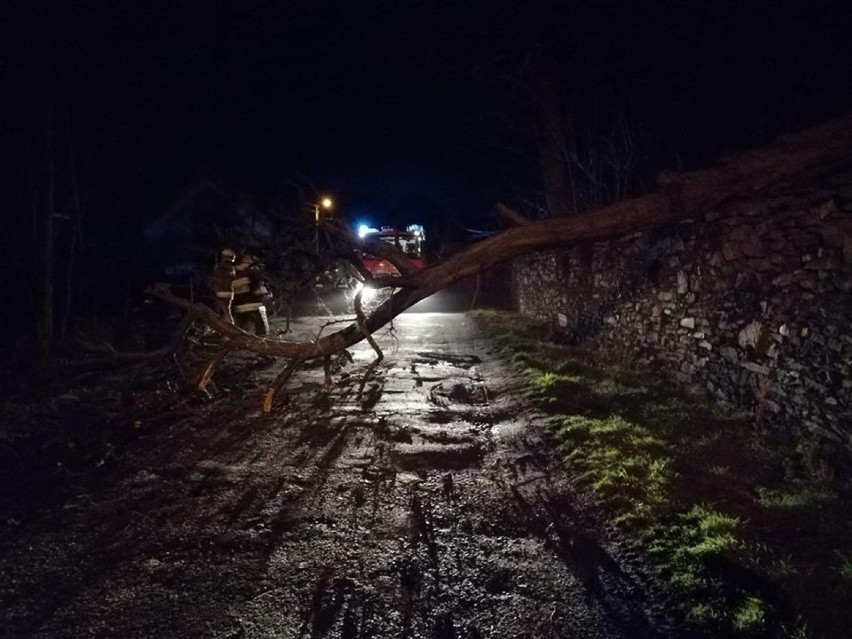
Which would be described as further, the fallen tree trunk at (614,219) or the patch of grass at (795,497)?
the fallen tree trunk at (614,219)

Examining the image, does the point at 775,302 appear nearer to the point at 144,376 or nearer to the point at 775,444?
the point at 775,444

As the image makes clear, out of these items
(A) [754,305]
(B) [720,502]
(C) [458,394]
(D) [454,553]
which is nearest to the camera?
(D) [454,553]

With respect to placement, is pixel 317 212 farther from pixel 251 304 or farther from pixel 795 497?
pixel 251 304

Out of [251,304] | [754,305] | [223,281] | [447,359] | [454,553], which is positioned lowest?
[454,553]

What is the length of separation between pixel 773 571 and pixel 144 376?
9.29 metres

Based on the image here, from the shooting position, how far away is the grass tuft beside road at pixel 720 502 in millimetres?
3412

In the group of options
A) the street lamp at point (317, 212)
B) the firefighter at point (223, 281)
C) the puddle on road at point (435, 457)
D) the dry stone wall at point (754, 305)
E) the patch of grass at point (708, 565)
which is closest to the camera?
the patch of grass at point (708, 565)

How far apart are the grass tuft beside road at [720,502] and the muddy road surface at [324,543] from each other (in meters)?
0.31

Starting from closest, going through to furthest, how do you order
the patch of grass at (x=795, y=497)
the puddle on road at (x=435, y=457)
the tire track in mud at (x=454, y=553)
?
the tire track in mud at (x=454, y=553) → the patch of grass at (x=795, y=497) → the puddle on road at (x=435, y=457)

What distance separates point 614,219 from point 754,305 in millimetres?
1791

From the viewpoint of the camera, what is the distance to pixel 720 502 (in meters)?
4.64

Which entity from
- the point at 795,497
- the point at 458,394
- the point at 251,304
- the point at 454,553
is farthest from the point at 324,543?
the point at 251,304

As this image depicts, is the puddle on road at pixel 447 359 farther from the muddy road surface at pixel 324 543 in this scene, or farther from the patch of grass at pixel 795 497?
the patch of grass at pixel 795 497

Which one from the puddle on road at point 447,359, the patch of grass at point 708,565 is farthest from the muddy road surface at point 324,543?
the puddle on road at point 447,359
